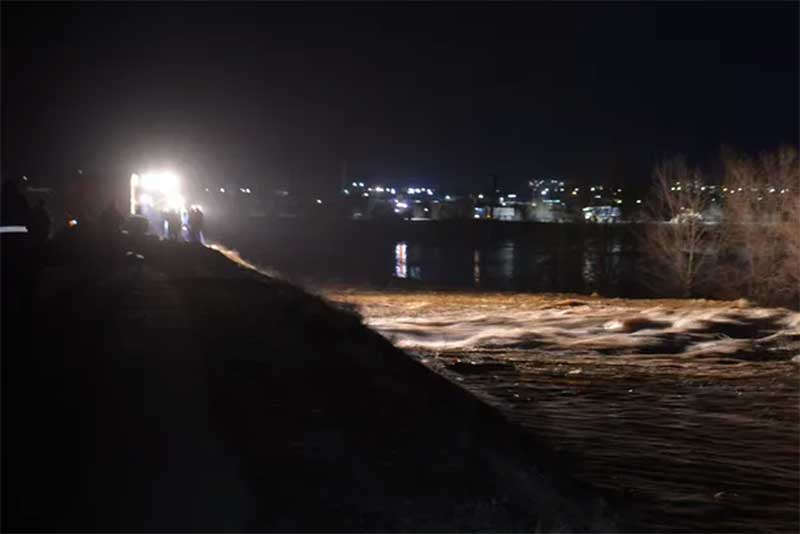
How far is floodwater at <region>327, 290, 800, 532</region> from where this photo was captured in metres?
8.77

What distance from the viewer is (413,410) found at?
946 centimetres

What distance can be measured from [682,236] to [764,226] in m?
6.79

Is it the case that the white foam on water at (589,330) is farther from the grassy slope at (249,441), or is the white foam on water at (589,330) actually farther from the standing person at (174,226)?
the standing person at (174,226)

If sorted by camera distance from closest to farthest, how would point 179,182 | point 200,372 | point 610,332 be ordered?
point 200,372
point 610,332
point 179,182

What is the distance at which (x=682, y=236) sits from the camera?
48438 mm

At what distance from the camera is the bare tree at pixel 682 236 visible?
47500mm

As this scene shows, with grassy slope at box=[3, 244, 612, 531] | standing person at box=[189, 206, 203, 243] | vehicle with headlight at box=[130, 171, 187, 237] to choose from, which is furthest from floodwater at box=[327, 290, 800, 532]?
vehicle with headlight at box=[130, 171, 187, 237]

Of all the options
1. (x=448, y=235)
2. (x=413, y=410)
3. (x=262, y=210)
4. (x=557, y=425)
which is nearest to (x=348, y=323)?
(x=557, y=425)

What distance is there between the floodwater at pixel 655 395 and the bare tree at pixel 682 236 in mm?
21270

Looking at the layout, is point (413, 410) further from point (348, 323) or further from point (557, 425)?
point (348, 323)

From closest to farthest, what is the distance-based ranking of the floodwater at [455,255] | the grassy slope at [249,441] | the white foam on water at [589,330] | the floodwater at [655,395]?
the grassy slope at [249,441]
the floodwater at [655,395]
the white foam on water at [589,330]
the floodwater at [455,255]

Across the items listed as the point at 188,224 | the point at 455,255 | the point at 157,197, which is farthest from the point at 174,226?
the point at 455,255

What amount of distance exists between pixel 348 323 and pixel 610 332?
8413 mm

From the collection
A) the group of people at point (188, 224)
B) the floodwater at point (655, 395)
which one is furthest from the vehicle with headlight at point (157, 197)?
the floodwater at point (655, 395)
